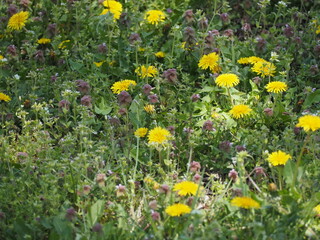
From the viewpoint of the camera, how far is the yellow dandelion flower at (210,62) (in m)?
3.84

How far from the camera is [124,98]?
3500 mm

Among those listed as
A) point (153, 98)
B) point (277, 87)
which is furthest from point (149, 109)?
point (277, 87)

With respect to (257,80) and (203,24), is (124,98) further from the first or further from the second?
(203,24)

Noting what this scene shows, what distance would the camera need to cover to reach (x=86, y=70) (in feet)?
13.0

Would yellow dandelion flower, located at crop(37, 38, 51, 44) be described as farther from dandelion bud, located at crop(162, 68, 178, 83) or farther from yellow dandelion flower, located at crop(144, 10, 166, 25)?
dandelion bud, located at crop(162, 68, 178, 83)

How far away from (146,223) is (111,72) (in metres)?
1.54

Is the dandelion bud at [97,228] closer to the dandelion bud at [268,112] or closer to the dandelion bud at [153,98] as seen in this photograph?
the dandelion bud at [153,98]

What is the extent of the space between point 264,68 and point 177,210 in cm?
152

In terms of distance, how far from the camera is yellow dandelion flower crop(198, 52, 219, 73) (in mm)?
3838

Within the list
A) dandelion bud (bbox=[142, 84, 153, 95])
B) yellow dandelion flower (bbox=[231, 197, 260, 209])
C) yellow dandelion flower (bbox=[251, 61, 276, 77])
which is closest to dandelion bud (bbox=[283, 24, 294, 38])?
yellow dandelion flower (bbox=[251, 61, 276, 77])

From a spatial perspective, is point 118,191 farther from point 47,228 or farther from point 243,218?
point 243,218

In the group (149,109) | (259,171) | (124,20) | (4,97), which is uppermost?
(124,20)

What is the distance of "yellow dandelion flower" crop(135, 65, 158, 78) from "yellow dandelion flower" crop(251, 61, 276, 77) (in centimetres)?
63

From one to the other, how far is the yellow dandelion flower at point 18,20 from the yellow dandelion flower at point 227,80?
158 cm
